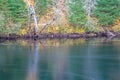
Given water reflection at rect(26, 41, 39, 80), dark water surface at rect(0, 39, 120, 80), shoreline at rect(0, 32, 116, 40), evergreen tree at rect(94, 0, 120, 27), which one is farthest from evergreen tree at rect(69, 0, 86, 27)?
water reflection at rect(26, 41, 39, 80)

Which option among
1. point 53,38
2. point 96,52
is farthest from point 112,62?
point 53,38

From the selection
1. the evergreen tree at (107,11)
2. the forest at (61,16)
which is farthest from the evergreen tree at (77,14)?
the evergreen tree at (107,11)

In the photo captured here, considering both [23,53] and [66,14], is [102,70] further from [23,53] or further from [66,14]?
[66,14]

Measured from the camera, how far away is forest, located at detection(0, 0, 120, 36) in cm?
6706

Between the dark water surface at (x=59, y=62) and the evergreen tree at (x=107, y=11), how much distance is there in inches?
757

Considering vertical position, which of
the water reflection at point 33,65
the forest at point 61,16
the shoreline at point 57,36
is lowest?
the water reflection at point 33,65

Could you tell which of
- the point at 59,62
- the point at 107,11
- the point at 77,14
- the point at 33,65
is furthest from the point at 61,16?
the point at 33,65

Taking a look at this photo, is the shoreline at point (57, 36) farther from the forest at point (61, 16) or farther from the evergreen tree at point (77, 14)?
the evergreen tree at point (77, 14)

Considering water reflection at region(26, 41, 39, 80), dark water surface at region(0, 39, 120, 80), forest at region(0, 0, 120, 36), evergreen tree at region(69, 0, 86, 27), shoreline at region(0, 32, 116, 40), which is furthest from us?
evergreen tree at region(69, 0, 86, 27)

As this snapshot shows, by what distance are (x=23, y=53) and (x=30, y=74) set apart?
12957 mm

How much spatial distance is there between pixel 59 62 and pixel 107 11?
34.2 m

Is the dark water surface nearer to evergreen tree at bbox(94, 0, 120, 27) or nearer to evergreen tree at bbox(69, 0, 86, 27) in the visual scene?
evergreen tree at bbox(69, 0, 86, 27)

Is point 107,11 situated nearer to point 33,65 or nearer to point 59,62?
point 59,62

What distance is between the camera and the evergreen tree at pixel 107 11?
235 ft
